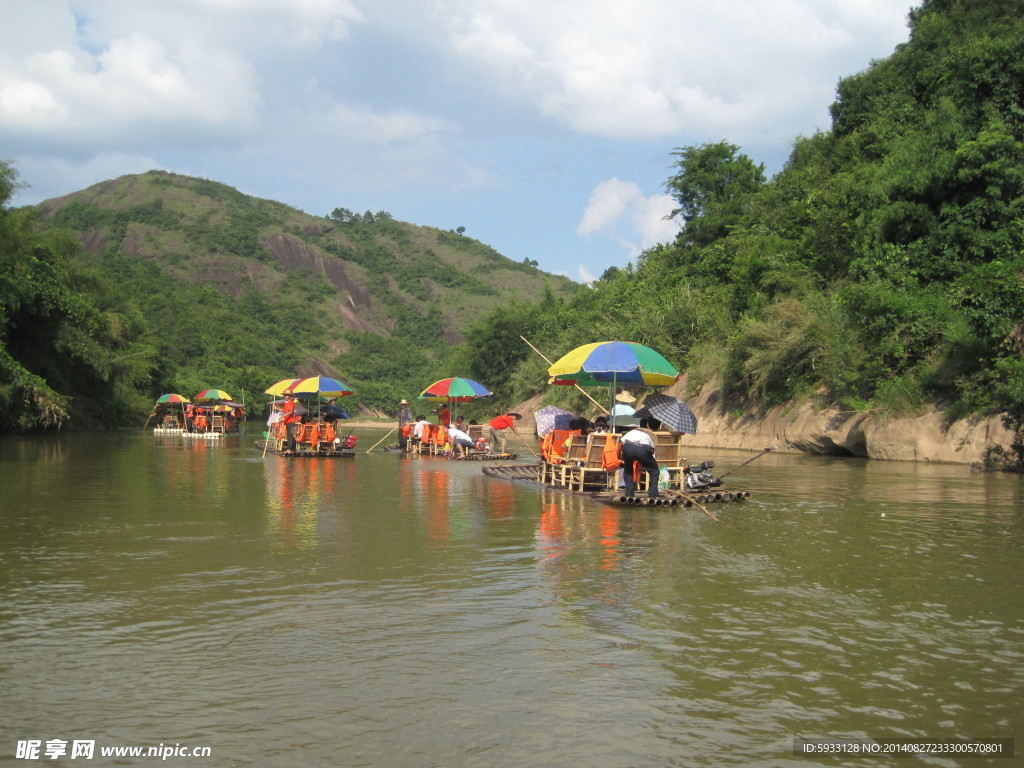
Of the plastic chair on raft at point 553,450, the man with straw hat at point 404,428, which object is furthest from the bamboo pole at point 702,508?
the man with straw hat at point 404,428

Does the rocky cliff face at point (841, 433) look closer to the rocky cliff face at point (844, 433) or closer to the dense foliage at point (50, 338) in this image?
the rocky cliff face at point (844, 433)

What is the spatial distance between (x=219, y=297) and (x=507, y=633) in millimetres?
99697

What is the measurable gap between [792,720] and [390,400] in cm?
8840

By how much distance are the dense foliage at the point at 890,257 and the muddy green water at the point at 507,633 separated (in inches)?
361

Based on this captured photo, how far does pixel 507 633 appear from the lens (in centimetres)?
616

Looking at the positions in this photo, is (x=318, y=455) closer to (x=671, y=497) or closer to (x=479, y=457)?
(x=479, y=457)

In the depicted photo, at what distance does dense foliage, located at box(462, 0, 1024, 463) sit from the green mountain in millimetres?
24597

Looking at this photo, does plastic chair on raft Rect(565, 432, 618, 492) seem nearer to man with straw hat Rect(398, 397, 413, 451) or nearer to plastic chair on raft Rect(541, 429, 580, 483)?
plastic chair on raft Rect(541, 429, 580, 483)

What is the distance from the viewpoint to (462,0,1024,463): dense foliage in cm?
2034

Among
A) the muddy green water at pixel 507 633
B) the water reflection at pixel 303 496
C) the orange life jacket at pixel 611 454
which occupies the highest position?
the orange life jacket at pixel 611 454

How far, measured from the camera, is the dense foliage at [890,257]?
801 inches

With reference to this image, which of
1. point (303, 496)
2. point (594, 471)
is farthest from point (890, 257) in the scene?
point (303, 496)

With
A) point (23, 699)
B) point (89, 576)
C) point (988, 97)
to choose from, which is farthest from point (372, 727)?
point (988, 97)

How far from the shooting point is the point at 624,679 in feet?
17.1
